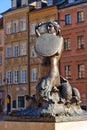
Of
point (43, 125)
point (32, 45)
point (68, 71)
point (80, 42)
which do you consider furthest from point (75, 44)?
point (43, 125)

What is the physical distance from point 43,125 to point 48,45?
2342 millimetres

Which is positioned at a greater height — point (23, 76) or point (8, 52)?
point (8, 52)

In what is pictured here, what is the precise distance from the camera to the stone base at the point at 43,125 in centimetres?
987

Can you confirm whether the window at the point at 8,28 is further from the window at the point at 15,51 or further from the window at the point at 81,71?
the window at the point at 81,71

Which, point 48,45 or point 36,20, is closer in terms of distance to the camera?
point 48,45

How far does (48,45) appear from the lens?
1131 cm

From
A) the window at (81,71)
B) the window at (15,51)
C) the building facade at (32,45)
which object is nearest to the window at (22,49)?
the building facade at (32,45)

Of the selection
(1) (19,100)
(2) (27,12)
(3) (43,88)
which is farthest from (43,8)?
(3) (43,88)

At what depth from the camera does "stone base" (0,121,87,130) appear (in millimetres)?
9867

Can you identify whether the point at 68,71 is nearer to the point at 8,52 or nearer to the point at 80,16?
the point at 80,16

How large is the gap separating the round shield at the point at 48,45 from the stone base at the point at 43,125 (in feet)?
6.43

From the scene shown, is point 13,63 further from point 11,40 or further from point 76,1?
point 76,1

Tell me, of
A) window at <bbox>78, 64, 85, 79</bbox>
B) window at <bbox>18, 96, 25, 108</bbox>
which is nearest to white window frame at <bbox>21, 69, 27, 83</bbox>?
window at <bbox>18, 96, 25, 108</bbox>

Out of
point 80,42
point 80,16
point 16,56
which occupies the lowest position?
point 16,56
